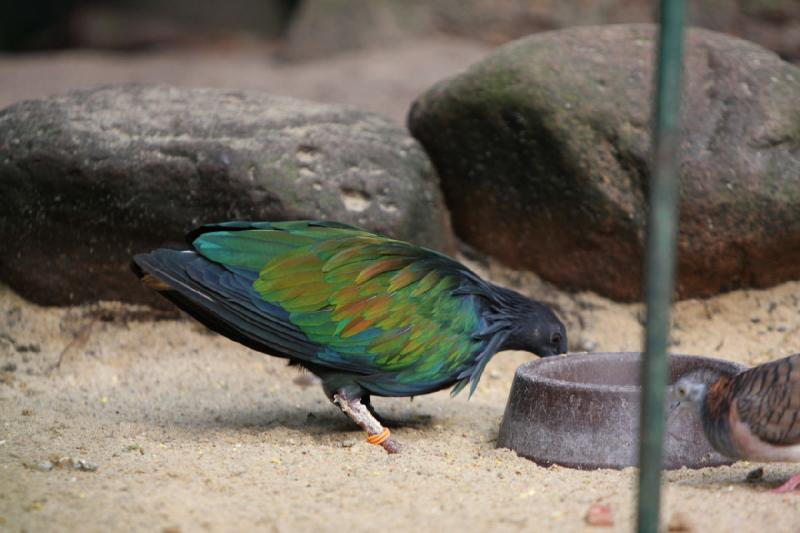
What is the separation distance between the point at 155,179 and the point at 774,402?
3.31 m

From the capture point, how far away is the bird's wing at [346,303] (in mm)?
4465

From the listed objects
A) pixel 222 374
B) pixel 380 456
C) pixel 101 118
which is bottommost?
pixel 222 374

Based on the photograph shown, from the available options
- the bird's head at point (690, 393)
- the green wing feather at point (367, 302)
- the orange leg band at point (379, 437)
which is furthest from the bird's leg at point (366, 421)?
the bird's head at point (690, 393)

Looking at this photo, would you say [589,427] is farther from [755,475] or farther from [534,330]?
[534,330]

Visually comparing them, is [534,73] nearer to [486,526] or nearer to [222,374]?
[222,374]

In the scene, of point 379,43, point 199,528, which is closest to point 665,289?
point 199,528

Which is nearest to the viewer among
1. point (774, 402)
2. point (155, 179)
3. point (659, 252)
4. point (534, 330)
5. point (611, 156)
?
point (659, 252)

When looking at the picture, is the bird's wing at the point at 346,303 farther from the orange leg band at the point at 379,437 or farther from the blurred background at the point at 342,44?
the blurred background at the point at 342,44

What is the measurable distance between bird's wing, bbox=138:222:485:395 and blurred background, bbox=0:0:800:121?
141 inches

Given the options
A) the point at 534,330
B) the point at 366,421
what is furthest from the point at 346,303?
the point at 534,330

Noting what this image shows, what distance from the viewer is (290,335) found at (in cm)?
446

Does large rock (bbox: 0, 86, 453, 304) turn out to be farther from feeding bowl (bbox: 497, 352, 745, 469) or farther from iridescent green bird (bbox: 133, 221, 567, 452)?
Answer: feeding bowl (bbox: 497, 352, 745, 469)

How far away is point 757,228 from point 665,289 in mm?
3287

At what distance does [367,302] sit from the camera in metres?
4.50
